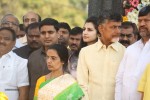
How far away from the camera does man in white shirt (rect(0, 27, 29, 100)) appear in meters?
7.14

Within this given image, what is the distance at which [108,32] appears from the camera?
21.5 feet

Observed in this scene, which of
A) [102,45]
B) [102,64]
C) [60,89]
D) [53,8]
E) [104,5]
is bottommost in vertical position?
[53,8]

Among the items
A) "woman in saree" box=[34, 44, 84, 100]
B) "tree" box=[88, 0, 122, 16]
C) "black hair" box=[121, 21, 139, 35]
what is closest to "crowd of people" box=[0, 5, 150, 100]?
"woman in saree" box=[34, 44, 84, 100]

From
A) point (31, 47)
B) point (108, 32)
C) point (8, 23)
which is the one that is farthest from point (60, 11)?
point (108, 32)

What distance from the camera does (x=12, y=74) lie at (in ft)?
23.5

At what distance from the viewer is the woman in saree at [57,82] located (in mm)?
6453

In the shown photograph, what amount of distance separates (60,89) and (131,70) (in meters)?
0.77

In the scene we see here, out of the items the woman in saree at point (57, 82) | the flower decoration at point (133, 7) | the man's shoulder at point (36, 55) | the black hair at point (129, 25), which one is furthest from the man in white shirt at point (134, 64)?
the flower decoration at point (133, 7)

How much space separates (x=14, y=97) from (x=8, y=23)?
2.32 m

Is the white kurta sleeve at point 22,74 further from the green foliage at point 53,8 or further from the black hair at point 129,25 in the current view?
the green foliage at point 53,8

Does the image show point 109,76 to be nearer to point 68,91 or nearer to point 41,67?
point 68,91

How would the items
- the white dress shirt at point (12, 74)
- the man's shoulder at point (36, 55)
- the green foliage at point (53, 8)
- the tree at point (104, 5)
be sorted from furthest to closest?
the green foliage at point (53, 8), the tree at point (104, 5), the man's shoulder at point (36, 55), the white dress shirt at point (12, 74)

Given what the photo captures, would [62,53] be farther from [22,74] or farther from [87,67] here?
[22,74]

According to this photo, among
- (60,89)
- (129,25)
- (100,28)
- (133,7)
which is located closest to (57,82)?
(60,89)
